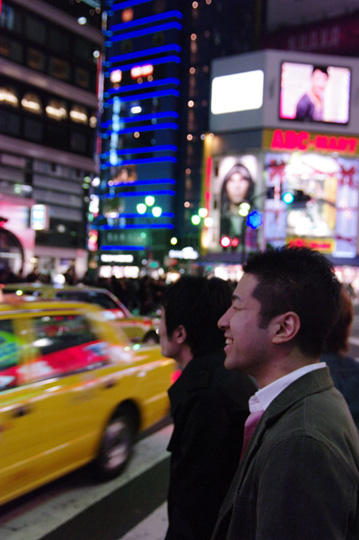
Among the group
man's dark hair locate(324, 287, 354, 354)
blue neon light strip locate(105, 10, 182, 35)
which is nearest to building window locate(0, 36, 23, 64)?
man's dark hair locate(324, 287, 354, 354)

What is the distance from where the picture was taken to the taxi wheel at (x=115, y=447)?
4.76 meters

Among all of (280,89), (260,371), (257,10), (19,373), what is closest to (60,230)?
(280,89)

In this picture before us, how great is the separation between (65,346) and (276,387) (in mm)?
3437

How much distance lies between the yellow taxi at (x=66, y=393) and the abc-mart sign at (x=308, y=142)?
44.9m

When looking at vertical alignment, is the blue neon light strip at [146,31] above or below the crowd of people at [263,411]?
above

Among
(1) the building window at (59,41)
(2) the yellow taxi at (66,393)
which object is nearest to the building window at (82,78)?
(1) the building window at (59,41)

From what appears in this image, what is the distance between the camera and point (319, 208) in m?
46.3

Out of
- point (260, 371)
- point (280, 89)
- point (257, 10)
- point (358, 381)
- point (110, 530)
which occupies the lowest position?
point (110, 530)

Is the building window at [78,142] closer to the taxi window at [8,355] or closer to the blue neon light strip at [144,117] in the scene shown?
the blue neon light strip at [144,117]

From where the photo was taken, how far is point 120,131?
3081 inches

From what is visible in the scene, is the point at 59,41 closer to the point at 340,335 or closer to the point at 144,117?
the point at 340,335

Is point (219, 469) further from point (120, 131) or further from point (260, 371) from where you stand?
point (120, 131)

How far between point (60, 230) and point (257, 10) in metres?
64.1

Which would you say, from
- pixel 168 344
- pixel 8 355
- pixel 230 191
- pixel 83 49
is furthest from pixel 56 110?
pixel 168 344
